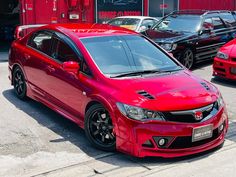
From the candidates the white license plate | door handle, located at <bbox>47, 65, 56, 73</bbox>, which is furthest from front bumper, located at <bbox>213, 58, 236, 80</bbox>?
door handle, located at <bbox>47, 65, 56, 73</bbox>

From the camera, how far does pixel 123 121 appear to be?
179 inches

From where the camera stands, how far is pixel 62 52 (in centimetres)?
588

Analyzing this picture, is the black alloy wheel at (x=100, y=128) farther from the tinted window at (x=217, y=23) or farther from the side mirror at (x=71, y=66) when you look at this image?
the tinted window at (x=217, y=23)

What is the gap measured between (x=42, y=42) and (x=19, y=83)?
42.6 inches

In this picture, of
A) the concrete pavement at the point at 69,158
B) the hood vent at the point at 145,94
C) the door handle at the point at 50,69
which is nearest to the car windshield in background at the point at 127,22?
the door handle at the point at 50,69

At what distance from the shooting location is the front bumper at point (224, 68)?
8.59m

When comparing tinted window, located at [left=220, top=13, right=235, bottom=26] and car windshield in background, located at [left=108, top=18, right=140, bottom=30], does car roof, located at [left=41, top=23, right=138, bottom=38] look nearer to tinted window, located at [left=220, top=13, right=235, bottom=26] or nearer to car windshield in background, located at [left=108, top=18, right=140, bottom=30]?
car windshield in background, located at [left=108, top=18, right=140, bottom=30]

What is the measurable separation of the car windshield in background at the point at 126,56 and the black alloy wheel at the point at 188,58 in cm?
399

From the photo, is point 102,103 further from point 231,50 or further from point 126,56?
point 231,50

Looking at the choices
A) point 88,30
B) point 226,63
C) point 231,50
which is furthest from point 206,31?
point 88,30

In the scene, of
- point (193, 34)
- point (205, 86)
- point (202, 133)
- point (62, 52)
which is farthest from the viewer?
point (193, 34)

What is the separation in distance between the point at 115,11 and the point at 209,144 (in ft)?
39.3

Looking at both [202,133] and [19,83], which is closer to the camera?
[202,133]

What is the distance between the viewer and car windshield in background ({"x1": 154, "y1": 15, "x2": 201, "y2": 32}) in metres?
10.6
